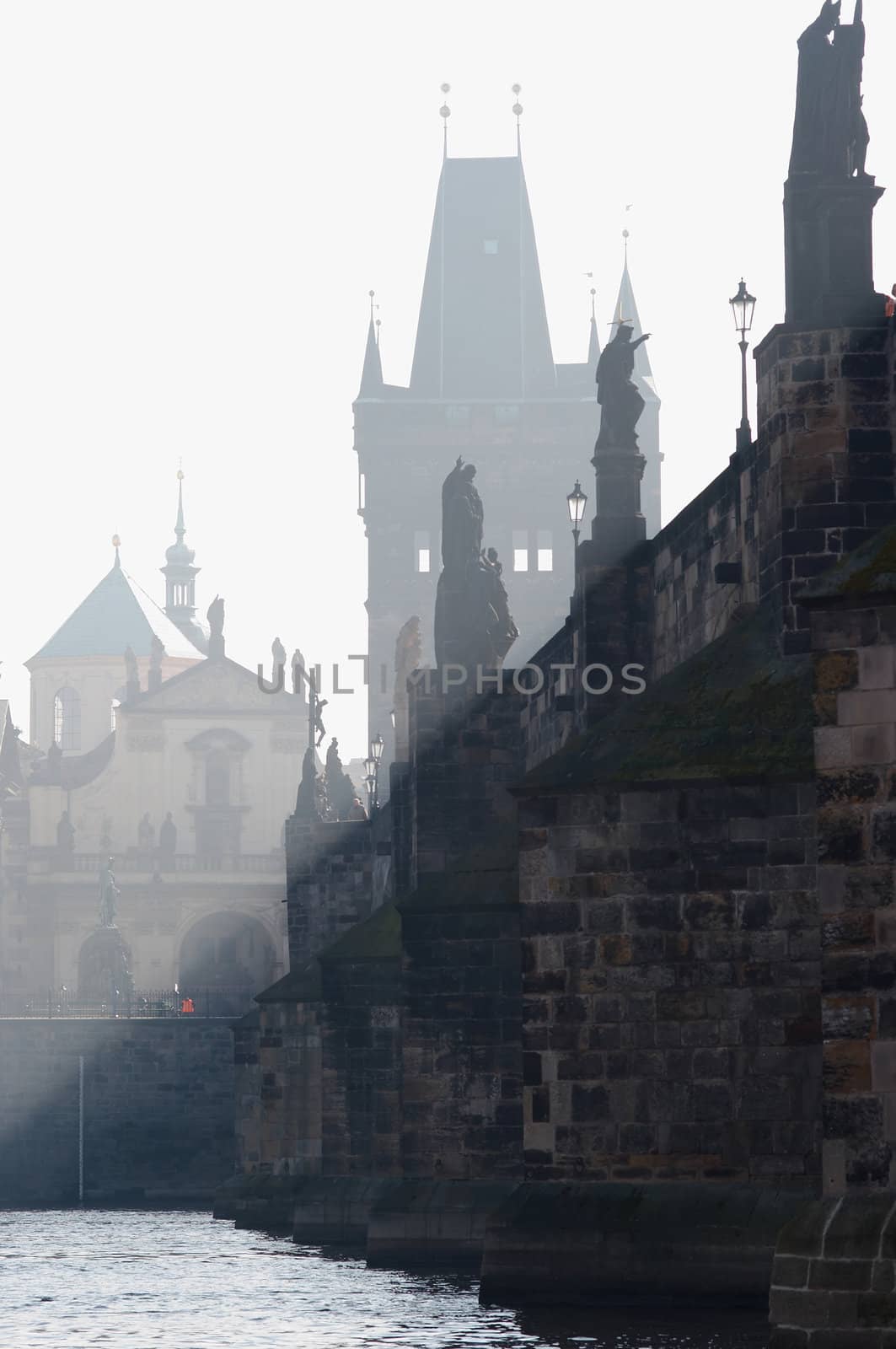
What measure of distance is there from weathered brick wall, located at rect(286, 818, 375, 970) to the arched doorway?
39.3 meters

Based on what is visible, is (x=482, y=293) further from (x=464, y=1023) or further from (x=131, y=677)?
(x=464, y=1023)

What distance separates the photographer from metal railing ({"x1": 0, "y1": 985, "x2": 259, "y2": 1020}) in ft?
261

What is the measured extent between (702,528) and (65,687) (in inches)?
4176

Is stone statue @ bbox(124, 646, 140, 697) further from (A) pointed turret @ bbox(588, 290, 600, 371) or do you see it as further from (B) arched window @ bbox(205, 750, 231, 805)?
(A) pointed turret @ bbox(588, 290, 600, 371)

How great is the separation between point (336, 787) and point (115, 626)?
6122cm

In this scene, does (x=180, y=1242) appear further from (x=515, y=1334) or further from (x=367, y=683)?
(x=367, y=683)

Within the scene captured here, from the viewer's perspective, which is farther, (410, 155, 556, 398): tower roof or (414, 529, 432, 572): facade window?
(410, 155, 556, 398): tower roof

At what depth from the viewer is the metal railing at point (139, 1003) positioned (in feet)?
261

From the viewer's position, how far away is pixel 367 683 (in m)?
97.9

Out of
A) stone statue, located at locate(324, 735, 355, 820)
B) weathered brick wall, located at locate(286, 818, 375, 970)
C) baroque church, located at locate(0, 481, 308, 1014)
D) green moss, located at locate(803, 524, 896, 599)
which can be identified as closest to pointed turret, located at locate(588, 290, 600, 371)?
baroque church, located at locate(0, 481, 308, 1014)

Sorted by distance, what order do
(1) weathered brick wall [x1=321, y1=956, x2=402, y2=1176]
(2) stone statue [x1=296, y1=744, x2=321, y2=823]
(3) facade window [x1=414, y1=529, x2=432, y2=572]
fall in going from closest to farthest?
(1) weathered brick wall [x1=321, y1=956, x2=402, y2=1176], (2) stone statue [x1=296, y1=744, x2=321, y2=823], (3) facade window [x1=414, y1=529, x2=432, y2=572]

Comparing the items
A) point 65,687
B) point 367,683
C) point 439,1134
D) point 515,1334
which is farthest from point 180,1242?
point 65,687

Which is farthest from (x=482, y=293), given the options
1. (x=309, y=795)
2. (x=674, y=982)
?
(x=674, y=982)

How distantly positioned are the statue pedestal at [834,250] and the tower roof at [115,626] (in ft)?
358
